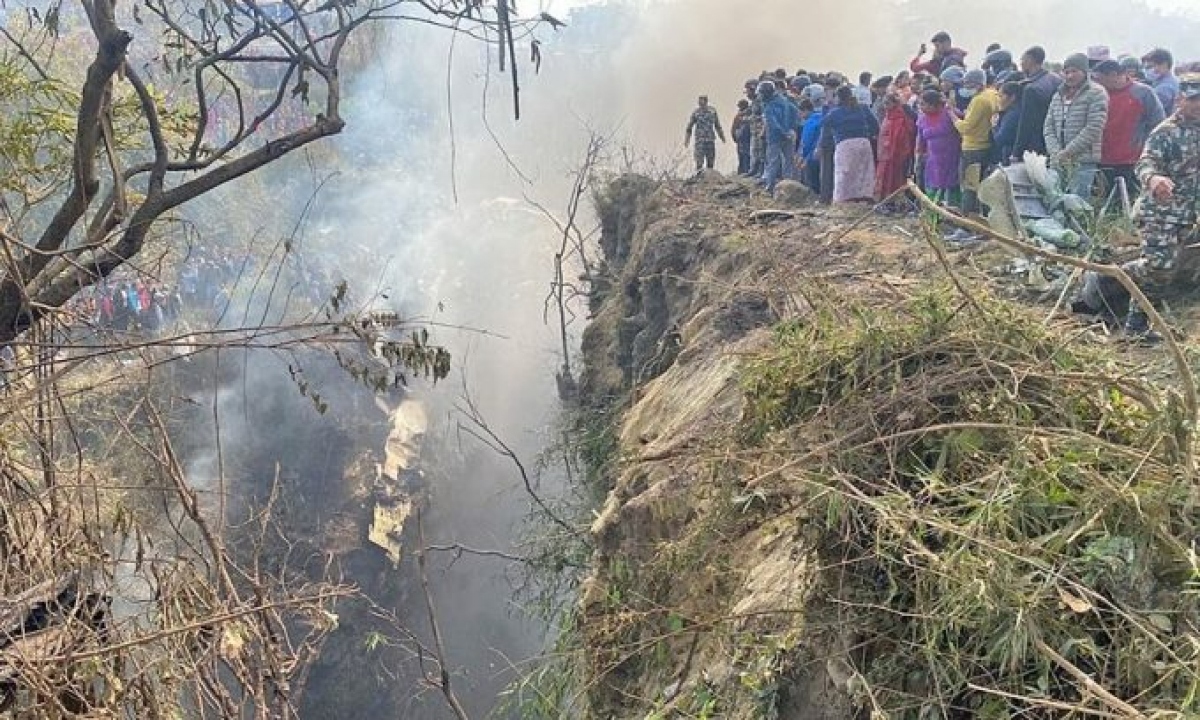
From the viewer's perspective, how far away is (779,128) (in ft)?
42.5

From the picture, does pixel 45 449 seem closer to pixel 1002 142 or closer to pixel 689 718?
pixel 689 718

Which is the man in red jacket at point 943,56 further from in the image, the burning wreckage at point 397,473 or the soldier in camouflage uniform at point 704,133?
the burning wreckage at point 397,473

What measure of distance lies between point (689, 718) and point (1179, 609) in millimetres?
1806

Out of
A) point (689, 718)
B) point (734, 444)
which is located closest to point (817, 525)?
point (734, 444)

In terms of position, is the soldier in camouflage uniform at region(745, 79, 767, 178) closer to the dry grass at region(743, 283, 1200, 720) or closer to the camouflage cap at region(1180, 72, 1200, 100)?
the camouflage cap at region(1180, 72, 1200, 100)

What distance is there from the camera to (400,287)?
100 ft

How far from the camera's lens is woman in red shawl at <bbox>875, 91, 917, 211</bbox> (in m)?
9.84

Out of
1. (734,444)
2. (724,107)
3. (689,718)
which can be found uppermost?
(724,107)

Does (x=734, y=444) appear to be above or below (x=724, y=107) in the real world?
below

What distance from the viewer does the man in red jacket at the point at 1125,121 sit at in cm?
705

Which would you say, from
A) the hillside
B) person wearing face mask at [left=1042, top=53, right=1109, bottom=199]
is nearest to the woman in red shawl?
person wearing face mask at [left=1042, top=53, right=1109, bottom=199]

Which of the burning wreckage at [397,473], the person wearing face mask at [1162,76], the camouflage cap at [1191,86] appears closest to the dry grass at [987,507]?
the camouflage cap at [1191,86]

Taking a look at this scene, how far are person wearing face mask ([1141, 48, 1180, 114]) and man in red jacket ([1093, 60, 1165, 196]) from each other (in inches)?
23.5

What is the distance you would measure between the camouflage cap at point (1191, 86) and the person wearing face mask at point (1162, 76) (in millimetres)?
2407
